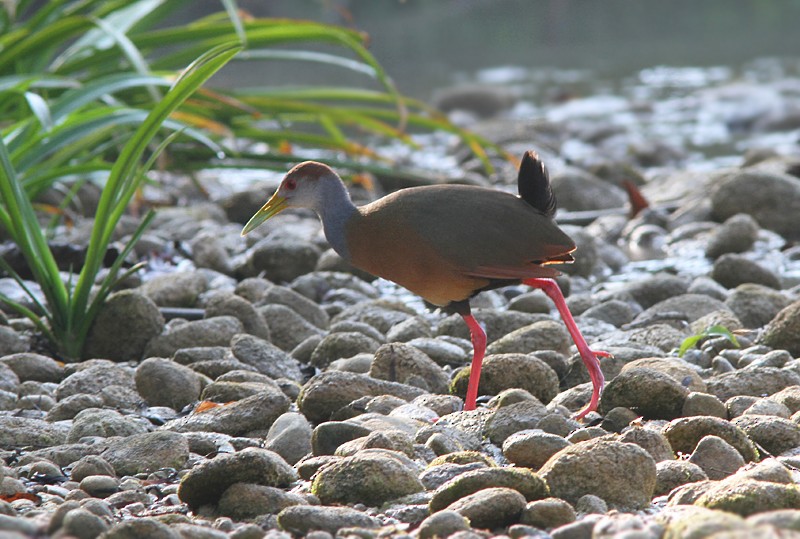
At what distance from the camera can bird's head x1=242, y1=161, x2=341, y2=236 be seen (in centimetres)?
394

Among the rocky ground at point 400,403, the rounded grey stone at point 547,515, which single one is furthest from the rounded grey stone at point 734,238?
the rounded grey stone at point 547,515

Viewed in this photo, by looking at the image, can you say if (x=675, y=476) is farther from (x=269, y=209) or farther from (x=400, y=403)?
(x=269, y=209)

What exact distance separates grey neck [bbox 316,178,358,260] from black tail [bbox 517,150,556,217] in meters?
0.57

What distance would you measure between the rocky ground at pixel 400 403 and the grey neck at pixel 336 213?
0.41 m

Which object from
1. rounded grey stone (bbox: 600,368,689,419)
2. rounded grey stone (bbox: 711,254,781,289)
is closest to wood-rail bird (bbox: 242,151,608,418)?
rounded grey stone (bbox: 600,368,689,419)

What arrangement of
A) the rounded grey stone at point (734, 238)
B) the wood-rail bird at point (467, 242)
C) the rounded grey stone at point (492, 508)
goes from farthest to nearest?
the rounded grey stone at point (734, 238) → the wood-rail bird at point (467, 242) → the rounded grey stone at point (492, 508)

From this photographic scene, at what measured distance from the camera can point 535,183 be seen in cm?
372

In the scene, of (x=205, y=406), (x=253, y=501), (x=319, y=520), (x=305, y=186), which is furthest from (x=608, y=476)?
(x=305, y=186)

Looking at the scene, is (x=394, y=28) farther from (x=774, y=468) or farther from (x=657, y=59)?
(x=774, y=468)

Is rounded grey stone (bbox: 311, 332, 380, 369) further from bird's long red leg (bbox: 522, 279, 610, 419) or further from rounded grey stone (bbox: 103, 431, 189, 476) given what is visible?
rounded grey stone (bbox: 103, 431, 189, 476)

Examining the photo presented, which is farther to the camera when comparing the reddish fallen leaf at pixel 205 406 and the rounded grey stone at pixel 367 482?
the reddish fallen leaf at pixel 205 406

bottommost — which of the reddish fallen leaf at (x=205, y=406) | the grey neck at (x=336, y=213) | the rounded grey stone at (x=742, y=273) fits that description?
the rounded grey stone at (x=742, y=273)

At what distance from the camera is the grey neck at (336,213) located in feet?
12.5

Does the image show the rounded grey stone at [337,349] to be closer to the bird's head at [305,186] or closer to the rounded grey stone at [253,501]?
the bird's head at [305,186]
